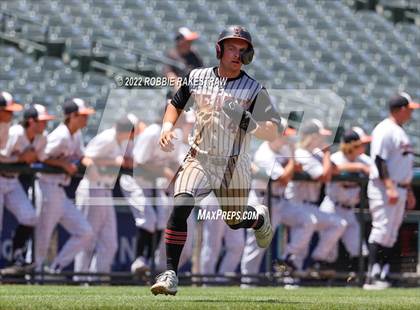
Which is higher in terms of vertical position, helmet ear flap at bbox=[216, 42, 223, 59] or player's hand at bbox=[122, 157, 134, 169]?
helmet ear flap at bbox=[216, 42, 223, 59]

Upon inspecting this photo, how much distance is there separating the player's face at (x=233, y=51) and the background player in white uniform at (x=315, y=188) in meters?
5.17

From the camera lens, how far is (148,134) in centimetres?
1143

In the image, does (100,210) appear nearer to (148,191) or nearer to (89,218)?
(89,218)

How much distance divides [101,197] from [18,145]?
3.54ft

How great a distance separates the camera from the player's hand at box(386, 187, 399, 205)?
11.2 meters

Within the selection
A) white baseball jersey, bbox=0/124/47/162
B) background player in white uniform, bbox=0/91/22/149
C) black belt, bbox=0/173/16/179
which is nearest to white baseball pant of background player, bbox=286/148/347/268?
white baseball jersey, bbox=0/124/47/162

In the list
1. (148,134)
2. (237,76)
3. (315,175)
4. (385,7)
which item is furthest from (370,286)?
(385,7)

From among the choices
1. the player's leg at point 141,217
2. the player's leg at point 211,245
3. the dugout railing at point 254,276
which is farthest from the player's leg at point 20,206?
the player's leg at point 211,245

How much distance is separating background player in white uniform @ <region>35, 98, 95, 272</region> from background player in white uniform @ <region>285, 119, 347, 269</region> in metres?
2.47

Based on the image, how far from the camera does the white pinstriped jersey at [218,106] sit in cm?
706

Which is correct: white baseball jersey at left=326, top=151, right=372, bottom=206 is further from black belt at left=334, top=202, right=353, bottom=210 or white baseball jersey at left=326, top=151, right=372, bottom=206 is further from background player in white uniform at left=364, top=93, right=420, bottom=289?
background player in white uniform at left=364, top=93, right=420, bottom=289

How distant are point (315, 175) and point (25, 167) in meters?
3.30

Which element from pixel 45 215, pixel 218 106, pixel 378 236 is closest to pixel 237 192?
pixel 218 106

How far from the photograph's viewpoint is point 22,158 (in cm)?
1067
